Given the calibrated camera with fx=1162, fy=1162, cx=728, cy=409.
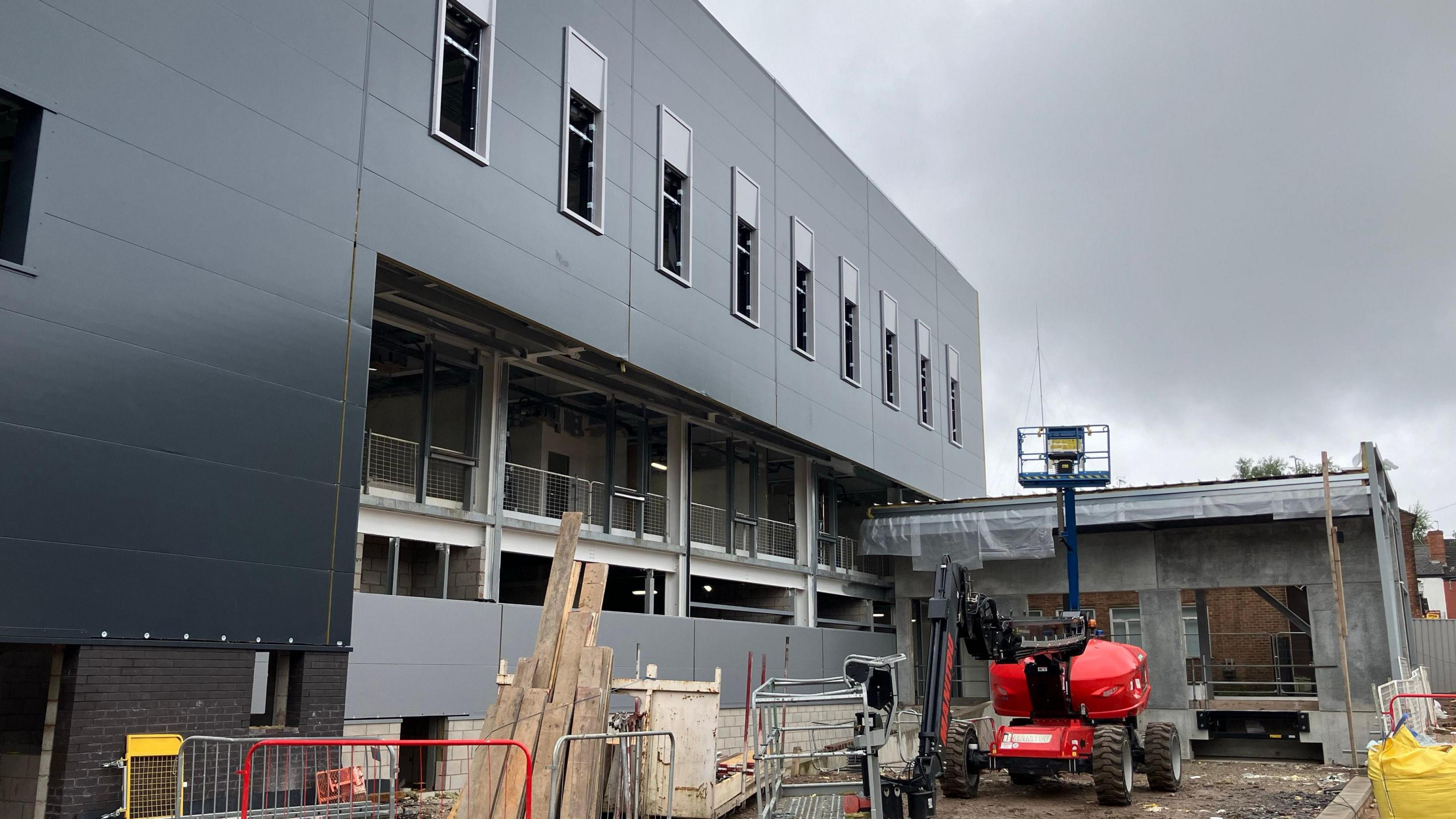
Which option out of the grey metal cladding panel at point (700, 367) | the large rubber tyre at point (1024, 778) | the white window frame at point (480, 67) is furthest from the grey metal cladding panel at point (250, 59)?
the large rubber tyre at point (1024, 778)

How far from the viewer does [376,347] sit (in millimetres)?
22438

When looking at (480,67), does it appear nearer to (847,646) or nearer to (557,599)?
(557,599)

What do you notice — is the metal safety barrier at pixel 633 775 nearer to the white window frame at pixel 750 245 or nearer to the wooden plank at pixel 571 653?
the wooden plank at pixel 571 653

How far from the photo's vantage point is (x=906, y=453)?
33.2 meters

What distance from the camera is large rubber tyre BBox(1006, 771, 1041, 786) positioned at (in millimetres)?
15789

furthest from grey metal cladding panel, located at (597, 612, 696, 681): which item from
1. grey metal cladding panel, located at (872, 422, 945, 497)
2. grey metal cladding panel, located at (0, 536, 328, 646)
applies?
grey metal cladding panel, located at (872, 422, 945, 497)

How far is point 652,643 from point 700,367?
5.33 meters

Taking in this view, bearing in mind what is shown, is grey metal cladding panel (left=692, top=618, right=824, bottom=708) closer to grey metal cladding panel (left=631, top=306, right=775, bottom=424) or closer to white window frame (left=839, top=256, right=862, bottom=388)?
grey metal cladding panel (left=631, top=306, right=775, bottom=424)

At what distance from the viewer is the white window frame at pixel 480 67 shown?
53.4 feet

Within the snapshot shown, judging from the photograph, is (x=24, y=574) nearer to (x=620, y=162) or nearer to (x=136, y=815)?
(x=136, y=815)

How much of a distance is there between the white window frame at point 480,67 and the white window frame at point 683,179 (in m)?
4.83

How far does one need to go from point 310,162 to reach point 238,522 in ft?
14.6

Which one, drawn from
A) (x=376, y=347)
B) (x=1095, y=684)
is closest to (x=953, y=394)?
(x=376, y=347)

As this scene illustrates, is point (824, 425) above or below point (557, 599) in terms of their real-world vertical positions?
above
